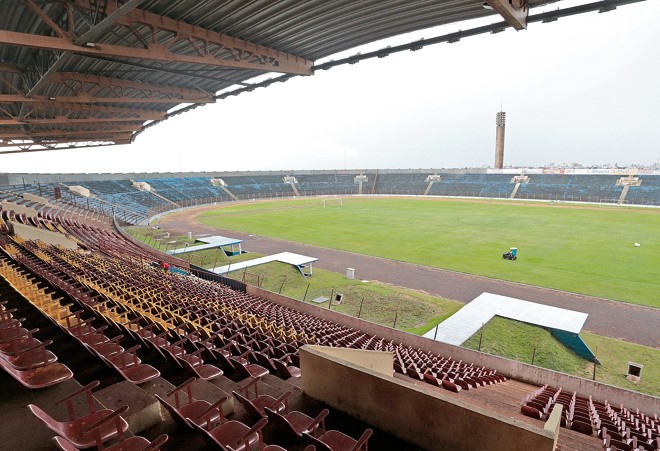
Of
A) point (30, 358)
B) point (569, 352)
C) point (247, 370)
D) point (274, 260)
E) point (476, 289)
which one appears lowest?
point (569, 352)

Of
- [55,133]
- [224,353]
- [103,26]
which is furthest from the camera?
[55,133]

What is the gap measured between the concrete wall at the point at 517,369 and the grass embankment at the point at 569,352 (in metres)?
1.46

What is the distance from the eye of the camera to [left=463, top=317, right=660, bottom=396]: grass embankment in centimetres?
1112

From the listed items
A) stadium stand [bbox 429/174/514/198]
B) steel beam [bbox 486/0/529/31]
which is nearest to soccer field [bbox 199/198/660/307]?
steel beam [bbox 486/0/529/31]

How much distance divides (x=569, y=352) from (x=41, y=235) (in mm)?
21464

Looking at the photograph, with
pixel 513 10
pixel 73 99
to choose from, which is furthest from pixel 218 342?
pixel 73 99

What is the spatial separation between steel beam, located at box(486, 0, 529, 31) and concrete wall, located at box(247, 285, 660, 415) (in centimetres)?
951

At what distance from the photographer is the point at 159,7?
10.4 meters

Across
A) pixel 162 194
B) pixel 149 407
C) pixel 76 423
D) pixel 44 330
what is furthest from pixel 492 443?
pixel 162 194

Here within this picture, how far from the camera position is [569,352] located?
41.6ft

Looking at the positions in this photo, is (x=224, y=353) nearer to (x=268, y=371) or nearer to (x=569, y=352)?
(x=268, y=371)

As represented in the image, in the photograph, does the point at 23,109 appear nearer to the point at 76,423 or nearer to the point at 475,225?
the point at 76,423

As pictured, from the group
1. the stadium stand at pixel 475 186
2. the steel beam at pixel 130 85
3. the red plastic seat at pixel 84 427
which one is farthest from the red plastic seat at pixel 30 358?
the stadium stand at pixel 475 186

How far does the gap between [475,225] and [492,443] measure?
3759 centimetres
